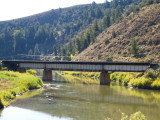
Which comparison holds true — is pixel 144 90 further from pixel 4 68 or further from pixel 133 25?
pixel 133 25

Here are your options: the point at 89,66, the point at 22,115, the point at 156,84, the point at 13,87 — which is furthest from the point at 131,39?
the point at 22,115

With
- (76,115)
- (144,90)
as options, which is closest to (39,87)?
(144,90)

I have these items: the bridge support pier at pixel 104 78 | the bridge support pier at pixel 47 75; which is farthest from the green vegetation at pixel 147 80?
the bridge support pier at pixel 47 75

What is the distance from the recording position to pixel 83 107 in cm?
4634

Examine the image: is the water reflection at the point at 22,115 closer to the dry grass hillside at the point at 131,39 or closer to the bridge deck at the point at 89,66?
the bridge deck at the point at 89,66

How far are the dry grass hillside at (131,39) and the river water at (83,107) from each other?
51815 millimetres

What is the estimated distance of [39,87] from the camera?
231 ft

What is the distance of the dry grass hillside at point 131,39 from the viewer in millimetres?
118000

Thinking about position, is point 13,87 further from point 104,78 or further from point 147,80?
point 104,78

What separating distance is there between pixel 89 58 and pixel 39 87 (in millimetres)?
70799

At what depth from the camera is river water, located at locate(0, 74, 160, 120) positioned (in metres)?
38.6

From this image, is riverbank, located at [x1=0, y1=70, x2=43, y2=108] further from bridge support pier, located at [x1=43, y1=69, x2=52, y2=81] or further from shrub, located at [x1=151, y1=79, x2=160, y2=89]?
shrub, located at [x1=151, y1=79, x2=160, y2=89]

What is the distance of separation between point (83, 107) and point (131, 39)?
90991 mm

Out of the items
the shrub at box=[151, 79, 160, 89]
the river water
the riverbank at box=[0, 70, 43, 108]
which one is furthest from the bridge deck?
the riverbank at box=[0, 70, 43, 108]
